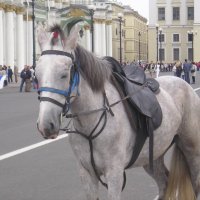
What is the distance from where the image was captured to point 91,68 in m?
4.57

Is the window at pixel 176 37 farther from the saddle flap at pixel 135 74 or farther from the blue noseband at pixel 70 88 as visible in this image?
the blue noseband at pixel 70 88

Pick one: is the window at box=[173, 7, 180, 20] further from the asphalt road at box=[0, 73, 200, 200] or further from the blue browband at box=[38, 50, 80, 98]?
the blue browband at box=[38, 50, 80, 98]

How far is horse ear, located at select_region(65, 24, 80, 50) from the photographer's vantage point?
14.2 feet

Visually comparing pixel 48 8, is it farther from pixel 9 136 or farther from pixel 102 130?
pixel 102 130

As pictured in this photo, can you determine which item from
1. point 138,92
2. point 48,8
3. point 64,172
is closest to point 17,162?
point 64,172

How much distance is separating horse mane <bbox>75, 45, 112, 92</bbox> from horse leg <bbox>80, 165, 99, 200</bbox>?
26.6 inches

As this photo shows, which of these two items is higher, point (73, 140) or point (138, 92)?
point (138, 92)

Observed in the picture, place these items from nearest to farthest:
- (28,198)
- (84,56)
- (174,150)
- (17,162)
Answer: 1. (84,56)
2. (174,150)
3. (28,198)
4. (17,162)

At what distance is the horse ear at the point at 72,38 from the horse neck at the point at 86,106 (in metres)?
0.30

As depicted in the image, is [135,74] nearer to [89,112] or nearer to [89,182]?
[89,112]

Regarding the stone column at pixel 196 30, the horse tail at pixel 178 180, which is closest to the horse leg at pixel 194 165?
the horse tail at pixel 178 180

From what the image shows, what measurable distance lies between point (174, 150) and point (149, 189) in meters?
1.89

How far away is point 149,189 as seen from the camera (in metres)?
7.72

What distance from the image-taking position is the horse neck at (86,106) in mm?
4551
